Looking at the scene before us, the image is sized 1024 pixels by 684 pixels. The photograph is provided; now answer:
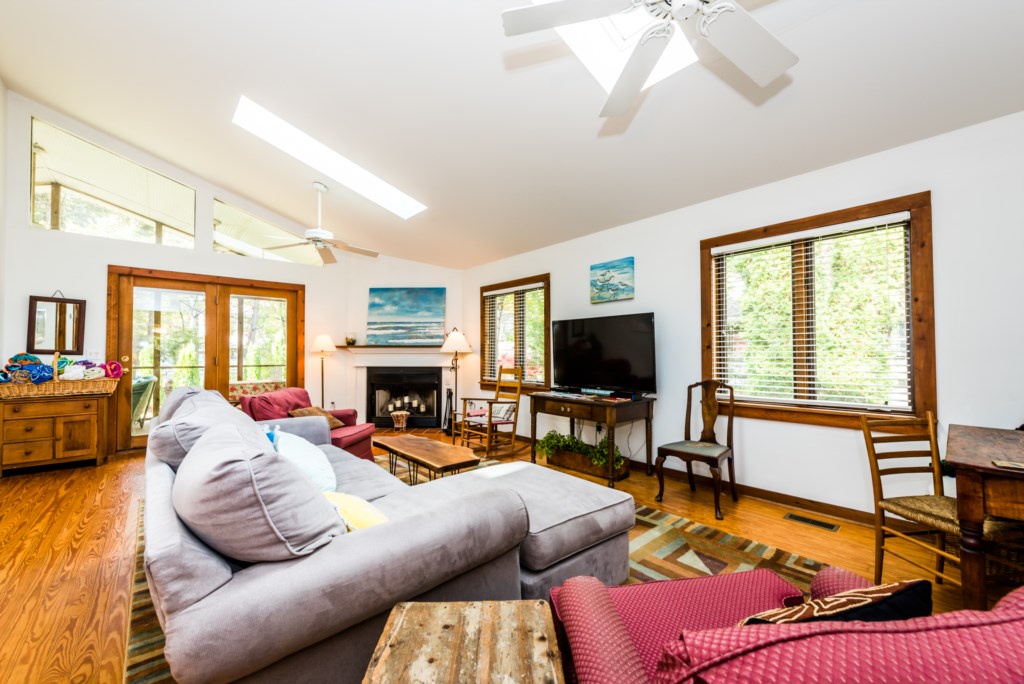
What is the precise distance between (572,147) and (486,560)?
2732 mm

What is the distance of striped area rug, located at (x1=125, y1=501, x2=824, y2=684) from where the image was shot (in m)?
1.64

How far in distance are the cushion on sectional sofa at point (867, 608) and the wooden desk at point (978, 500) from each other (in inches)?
53.3

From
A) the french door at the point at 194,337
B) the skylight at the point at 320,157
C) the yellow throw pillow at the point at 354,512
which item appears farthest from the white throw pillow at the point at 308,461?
the french door at the point at 194,337

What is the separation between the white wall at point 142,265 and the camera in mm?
4008

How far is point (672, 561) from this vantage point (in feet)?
7.21

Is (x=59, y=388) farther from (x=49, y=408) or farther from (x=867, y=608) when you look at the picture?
(x=867, y=608)

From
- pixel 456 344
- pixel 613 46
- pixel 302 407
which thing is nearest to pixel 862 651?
pixel 613 46

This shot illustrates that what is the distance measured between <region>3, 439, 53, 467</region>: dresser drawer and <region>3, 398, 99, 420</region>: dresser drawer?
0.81 feet

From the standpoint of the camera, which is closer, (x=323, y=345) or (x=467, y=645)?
(x=467, y=645)

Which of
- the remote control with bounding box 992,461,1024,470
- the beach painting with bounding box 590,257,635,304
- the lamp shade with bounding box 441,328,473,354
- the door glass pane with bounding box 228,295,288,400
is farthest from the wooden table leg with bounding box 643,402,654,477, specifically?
the door glass pane with bounding box 228,295,288,400

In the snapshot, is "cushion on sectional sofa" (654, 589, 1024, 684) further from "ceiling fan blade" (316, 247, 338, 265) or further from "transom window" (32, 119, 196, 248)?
"transom window" (32, 119, 196, 248)

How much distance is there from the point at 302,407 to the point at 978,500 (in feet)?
14.6

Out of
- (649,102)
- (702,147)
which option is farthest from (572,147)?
(702,147)

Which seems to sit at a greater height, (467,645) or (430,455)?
(467,645)
